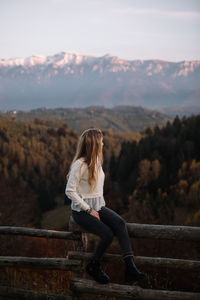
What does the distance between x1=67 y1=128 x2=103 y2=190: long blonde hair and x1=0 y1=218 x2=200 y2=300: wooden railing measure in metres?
0.89

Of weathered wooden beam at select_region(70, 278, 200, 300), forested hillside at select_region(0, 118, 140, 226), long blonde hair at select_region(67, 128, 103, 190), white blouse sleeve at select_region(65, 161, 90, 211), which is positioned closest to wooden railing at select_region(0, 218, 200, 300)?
weathered wooden beam at select_region(70, 278, 200, 300)

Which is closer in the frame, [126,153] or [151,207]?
[151,207]

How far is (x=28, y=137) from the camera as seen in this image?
126812mm

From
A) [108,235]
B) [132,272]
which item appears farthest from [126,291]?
[108,235]

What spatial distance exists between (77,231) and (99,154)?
1352 millimetres

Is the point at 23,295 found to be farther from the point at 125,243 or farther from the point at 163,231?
the point at 163,231

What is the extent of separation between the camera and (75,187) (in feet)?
15.7

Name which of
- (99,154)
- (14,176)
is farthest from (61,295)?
(14,176)

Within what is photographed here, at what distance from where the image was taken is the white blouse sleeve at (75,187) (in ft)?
15.5

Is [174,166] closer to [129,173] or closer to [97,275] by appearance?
[129,173]

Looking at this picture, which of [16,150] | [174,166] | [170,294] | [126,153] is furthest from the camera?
[16,150]

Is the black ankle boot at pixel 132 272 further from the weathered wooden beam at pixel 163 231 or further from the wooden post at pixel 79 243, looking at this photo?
the wooden post at pixel 79 243

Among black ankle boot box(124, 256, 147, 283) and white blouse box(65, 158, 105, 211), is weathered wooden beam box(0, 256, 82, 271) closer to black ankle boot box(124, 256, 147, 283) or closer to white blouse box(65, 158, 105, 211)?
black ankle boot box(124, 256, 147, 283)

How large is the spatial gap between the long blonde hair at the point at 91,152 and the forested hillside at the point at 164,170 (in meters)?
52.5
